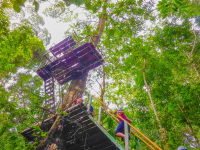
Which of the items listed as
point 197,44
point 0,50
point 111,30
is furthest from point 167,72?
point 0,50

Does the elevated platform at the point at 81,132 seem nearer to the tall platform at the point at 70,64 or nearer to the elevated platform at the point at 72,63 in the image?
the tall platform at the point at 70,64

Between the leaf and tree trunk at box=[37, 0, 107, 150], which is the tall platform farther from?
the leaf

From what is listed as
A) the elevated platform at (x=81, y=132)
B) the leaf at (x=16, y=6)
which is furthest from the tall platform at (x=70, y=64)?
the leaf at (x=16, y=6)

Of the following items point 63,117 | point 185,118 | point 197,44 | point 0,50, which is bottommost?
point 185,118

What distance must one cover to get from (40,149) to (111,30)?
8.00 meters

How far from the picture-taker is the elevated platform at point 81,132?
14.8 feet

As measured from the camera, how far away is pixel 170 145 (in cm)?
747

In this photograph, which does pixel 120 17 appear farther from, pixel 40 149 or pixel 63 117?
pixel 40 149

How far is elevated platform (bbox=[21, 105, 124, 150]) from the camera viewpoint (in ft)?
14.8

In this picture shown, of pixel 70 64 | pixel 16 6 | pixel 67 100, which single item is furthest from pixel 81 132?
pixel 16 6

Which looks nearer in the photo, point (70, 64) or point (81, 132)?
point (81, 132)

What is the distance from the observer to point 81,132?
4.93 m

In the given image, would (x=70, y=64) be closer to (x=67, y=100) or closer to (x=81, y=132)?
(x=67, y=100)

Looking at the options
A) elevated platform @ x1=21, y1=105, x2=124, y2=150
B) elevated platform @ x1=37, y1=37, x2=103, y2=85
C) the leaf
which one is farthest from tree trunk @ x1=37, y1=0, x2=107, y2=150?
the leaf
